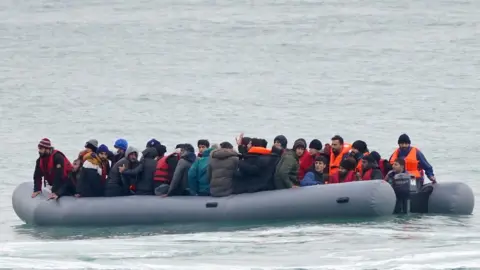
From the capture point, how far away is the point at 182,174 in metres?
16.4

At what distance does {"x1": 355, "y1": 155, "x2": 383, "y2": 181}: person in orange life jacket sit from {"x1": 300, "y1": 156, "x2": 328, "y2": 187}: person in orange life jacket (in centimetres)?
51

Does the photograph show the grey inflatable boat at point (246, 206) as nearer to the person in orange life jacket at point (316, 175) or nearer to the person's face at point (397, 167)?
the person in orange life jacket at point (316, 175)

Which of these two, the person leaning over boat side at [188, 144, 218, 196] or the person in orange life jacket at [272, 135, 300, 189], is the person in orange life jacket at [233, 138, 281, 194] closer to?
the person in orange life jacket at [272, 135, 300, 189]

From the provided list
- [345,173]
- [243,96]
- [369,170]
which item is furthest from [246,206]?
[243,96]

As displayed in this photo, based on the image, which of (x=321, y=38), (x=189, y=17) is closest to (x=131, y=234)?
(x=321, y=38)

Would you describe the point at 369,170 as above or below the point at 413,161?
below

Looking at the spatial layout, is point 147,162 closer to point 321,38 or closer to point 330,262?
point 330,262

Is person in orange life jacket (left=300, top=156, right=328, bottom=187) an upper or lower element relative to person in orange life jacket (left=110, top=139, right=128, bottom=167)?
lower

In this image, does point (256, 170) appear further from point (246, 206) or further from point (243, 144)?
point (243, 144)

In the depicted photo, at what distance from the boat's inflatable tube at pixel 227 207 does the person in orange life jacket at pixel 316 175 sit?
0.76ft

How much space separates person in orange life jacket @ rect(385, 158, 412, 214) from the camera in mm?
16266

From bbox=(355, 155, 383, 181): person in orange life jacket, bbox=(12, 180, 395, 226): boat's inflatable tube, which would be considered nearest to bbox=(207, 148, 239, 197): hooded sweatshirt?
bbox=(12, 180, 395, 226): boat's inflatable tube

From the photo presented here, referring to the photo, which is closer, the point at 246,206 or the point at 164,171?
the point at 246,206

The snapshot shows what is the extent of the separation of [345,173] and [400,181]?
79cm
